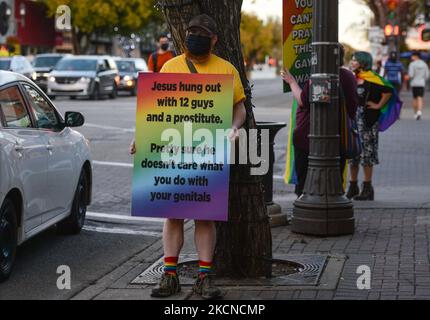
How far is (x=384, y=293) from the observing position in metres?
6.85

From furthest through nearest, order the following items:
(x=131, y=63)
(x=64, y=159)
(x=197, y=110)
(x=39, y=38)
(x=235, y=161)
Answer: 1. (x=39, y=38)
2. (x=131, y=63)
3. (x=64, y=159)
4. (x=235, y=161)
5. (x=197, y=110)

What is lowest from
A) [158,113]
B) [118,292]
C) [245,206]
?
[118,292]

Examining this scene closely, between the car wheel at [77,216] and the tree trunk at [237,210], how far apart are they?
106 inches

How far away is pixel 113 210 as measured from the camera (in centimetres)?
1172

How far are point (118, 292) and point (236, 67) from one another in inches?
72.8

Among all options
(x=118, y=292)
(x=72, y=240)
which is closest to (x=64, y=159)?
(x=72, y=240)

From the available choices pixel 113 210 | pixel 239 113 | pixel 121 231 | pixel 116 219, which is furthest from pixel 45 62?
pixel 239 113

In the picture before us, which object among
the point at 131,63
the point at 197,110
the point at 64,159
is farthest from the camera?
the point at 131,63

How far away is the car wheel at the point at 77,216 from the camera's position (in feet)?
32.1

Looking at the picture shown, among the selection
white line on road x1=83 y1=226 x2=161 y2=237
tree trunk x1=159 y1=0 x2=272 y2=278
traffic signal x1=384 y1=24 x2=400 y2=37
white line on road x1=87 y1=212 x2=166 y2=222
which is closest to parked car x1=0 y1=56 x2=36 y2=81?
traffic signal x1=384 y1=24 x2=400 y2=37

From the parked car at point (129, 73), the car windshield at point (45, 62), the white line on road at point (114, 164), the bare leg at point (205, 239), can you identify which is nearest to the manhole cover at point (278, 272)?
the bare leg at point (205, 239)

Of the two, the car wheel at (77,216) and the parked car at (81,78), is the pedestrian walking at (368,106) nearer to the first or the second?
the car wheel at (77,216)

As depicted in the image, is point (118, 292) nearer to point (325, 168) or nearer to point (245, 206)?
point (245, 206)

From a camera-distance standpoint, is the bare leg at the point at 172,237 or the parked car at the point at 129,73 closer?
the bare leg at the point at 172,237
